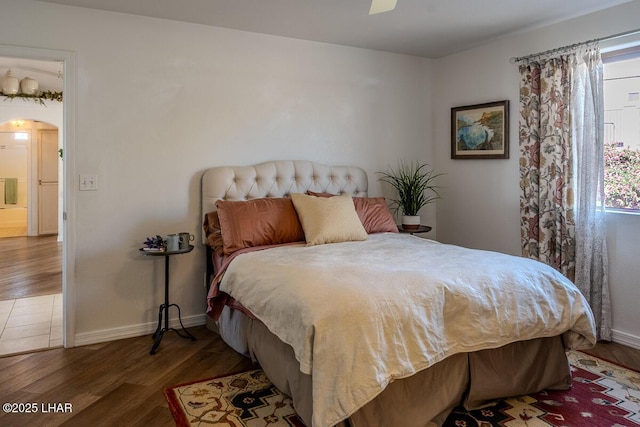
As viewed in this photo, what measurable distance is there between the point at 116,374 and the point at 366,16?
310 centimetres

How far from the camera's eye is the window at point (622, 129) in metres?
3.25

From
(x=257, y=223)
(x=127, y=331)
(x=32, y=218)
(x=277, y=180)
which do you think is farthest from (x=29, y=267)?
(x=257, y=223)

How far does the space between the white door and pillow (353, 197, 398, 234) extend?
7428 millimetres

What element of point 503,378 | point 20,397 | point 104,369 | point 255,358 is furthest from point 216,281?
point 503,378

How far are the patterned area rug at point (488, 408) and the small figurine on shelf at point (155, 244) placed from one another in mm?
1057

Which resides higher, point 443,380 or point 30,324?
point 443,380

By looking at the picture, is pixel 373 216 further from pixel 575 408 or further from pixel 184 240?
pixel 575 408

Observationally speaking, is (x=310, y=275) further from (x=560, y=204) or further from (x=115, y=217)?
(x=560, y=204)

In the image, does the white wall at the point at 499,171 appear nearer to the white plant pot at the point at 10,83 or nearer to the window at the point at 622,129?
the window at the point at 622,129

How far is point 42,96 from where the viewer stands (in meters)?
6.93

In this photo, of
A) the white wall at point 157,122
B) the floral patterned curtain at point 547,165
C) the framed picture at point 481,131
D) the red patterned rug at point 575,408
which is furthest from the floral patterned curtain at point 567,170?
the white wall at point 157,122

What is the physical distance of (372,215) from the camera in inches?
151

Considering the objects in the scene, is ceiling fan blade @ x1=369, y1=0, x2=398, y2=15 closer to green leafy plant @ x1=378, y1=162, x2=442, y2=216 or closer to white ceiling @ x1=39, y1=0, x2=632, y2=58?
white ceiling @ x1=39, y1=0, x2=632, y2=58

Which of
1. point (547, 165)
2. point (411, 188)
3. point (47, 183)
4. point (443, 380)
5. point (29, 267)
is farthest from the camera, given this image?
point (47, 183)
